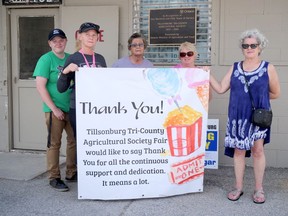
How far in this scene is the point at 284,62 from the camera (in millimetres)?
4945

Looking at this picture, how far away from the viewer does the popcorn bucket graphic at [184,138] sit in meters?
3.83

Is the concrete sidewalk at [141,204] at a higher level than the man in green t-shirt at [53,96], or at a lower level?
Answer: lower

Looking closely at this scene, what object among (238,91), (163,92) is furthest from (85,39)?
(238,91)

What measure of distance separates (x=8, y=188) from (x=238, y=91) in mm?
2763

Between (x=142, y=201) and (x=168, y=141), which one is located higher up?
(x=168, y=141)

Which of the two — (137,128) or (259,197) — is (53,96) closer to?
(137,128)

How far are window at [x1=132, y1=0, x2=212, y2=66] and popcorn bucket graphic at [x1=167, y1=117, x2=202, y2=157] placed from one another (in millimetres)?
1572

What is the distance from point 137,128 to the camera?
3.78m

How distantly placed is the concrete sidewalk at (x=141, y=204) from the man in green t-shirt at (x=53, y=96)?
282 mm

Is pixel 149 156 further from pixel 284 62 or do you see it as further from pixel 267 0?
pixel 267 0

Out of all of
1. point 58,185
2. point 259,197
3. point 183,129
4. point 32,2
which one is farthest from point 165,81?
point 32,2

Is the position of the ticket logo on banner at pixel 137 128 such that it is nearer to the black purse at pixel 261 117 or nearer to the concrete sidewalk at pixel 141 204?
the concrete sidewalk at pixel 141 204

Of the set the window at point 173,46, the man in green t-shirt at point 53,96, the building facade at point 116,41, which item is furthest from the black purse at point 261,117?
the man in green t-shirt at point 53,96

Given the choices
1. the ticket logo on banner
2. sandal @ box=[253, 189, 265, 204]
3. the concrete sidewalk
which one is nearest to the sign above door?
the ticket logo on banner
